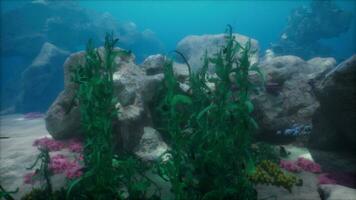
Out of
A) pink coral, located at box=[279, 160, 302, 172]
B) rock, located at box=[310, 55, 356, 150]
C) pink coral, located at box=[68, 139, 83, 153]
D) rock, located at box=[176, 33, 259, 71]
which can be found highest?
rock, located at box=[176, 33, 259, 71]

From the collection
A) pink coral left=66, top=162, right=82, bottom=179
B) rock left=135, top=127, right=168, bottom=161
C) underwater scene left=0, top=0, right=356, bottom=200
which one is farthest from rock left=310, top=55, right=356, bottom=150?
pink coral left=66, top=162, right=82, bottom=179

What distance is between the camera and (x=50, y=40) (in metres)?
32.6

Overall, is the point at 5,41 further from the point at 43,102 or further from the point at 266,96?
the point at 266,96

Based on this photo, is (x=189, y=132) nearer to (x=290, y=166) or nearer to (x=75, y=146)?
(x=290, y=166)

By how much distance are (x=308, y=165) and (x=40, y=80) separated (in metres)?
23.4

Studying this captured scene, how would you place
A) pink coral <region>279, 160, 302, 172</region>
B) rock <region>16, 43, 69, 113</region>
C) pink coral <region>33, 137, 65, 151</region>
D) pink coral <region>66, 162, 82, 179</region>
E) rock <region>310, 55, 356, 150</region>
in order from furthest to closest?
rock <region>16, 43, 69, 113</region>, pink coral <region>33, 137, 65, 151</region>, pink coral <region>279, 160, 302, 172</region>, rock <region>310, 55, 356, 150</region>, pink coral <region>66, 162, 82, 179</region>

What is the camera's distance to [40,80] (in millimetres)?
25656

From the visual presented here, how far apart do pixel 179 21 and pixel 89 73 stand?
177 metres

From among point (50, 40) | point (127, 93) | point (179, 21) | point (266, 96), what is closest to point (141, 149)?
point (127, 93)

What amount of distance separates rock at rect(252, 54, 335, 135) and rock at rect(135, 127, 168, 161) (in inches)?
140

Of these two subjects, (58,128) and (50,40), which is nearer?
(58,128)

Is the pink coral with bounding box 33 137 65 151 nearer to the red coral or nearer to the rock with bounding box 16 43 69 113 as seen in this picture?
the red coral

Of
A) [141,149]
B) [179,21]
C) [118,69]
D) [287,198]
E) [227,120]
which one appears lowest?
[287,198]

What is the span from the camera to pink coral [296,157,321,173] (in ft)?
28.0
